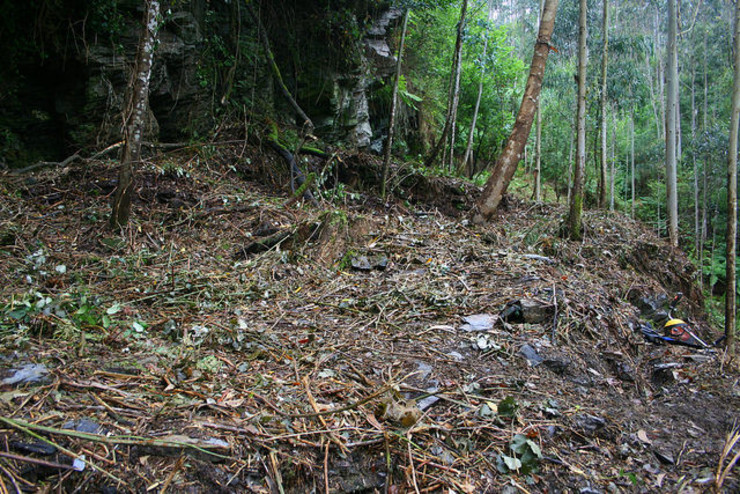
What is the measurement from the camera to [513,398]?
236cm

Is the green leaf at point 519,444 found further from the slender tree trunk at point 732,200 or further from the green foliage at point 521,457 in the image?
the slender tree trunk at point 732,200

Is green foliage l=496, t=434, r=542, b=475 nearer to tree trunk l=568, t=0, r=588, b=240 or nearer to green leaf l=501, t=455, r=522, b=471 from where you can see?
green leaf l=501, t=455, r=522, b=471

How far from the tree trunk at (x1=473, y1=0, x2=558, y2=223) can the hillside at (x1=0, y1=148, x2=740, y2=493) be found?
3.74 feet

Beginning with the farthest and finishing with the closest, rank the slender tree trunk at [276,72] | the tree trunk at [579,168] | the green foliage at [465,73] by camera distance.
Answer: the green foliage at [465,73]
the slender tree trunk at [276,72]
the tree trunk at [579,168]

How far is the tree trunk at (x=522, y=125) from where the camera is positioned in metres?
6.19

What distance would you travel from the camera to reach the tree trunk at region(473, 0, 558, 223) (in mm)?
6189

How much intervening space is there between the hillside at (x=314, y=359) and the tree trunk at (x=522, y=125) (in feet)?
3.74

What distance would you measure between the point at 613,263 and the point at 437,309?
358 centimetres

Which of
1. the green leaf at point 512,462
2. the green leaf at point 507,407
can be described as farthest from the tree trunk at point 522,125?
the green leaf at point 512,462

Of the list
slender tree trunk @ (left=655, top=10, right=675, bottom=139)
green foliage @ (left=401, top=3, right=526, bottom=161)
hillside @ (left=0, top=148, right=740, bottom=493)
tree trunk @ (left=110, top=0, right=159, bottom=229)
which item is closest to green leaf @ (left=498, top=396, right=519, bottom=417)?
hillside @ (left=0, top=148, right=740, bottom=493)

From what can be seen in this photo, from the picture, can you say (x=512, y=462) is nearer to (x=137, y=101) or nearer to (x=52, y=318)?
(x=52, y=318)

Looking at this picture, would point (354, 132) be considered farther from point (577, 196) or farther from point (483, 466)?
point (483, 466)

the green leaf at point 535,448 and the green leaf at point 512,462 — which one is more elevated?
the green leaf at point 535,448

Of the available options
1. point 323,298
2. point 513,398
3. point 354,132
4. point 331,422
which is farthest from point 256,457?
point 354,132
